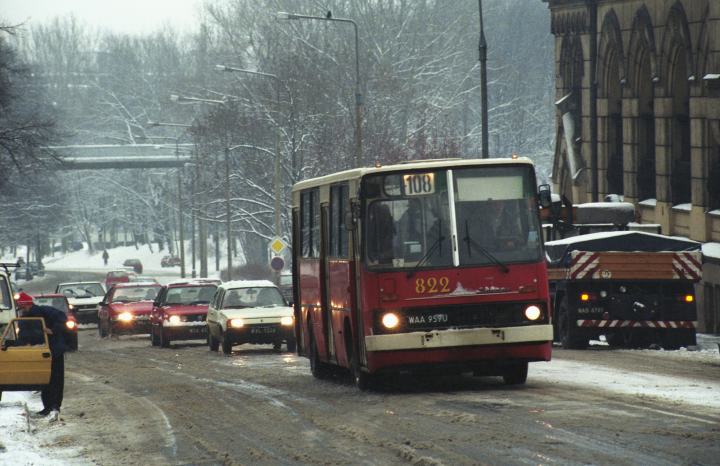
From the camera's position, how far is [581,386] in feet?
64.4

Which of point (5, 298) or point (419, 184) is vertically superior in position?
point (419, 184)

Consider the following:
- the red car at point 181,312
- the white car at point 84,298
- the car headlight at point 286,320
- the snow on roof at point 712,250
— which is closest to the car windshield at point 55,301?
the red car at point 181,312

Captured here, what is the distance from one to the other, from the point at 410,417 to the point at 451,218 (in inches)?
144

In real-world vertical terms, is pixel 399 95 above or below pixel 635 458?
above

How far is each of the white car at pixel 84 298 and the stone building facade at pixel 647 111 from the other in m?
15.4

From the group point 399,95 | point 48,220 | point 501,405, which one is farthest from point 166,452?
point 48,220

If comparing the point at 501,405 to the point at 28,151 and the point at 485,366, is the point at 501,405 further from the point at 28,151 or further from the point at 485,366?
the point at 28,151

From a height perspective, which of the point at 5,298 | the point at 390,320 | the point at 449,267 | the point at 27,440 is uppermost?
the point at 449,267

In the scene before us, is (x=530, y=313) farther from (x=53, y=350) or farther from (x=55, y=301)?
(x=55, y=301)

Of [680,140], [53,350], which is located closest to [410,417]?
[53,350]

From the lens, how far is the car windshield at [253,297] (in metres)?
34.9

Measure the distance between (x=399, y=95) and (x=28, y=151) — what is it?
74.5 feet

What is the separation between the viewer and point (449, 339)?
19.2 metres

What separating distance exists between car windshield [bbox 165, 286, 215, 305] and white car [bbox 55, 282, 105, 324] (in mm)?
13826
